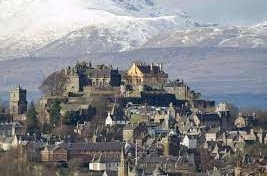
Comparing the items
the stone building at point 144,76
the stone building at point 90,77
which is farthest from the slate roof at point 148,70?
the stone building at point 90,77

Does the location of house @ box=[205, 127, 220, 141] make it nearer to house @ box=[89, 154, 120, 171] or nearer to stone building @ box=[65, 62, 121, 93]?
house @ box=[89, 154, 120, 171]

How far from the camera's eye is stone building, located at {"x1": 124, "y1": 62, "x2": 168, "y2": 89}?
118 m

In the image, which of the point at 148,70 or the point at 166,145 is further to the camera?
the point at 148,70

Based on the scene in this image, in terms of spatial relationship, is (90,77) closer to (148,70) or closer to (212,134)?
(148,70)

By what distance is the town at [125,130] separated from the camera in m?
91.1

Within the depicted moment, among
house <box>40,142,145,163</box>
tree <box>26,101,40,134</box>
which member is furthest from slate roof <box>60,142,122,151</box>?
tree <box>26,101,40,134</box>

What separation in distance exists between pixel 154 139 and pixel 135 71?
2188cm

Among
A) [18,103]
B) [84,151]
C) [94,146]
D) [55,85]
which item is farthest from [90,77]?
[84,151]

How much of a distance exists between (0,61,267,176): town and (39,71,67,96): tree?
105 mm

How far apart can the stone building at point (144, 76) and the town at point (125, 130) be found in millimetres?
86

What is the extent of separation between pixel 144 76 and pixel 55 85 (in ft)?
19.4

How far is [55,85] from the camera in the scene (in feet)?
382

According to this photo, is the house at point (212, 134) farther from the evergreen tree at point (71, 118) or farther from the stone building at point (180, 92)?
the stone building at point (180, 92)

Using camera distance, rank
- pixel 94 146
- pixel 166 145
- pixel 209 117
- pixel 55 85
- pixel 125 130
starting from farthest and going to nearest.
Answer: pixel 55 85, pixel 209 117, pixel 125 130, pixel 166 145, pixel 94 146
